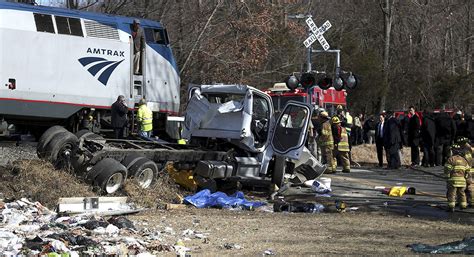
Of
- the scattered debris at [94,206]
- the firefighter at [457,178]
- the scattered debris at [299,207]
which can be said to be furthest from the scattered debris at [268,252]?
the firefighter at [457,178]

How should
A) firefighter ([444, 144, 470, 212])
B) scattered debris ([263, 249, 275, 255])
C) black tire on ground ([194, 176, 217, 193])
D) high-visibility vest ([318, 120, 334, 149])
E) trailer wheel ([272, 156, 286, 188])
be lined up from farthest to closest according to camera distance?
high-visibility vest ([318, 120, 334, 149])
trailer wheel ([272, 156, 286, 188])
black tire on ground ([194, 176, 217, 193])
firefighter ([444, 144, 470, 212])
scattered debris ([263, 249, 275, 255])

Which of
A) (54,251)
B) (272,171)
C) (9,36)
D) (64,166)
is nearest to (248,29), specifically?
(9,36)

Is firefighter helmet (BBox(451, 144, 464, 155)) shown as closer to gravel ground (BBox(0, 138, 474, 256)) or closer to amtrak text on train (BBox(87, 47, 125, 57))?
gravel ground (BBox(0, 138, 474, 256))

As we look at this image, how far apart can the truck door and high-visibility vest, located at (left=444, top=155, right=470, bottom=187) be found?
3153 millimetres

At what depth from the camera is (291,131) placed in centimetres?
1565

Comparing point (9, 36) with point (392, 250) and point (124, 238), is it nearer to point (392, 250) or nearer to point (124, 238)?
point (124, 238)

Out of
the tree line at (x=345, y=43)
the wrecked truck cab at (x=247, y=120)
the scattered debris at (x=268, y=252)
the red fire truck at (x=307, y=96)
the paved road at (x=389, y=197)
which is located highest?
the tree line at (x=345, y=43)

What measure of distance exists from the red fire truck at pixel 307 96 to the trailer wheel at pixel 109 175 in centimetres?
990

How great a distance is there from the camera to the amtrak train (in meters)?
19.6

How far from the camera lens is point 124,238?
31.9ft

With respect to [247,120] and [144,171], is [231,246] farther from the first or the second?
[247,120]

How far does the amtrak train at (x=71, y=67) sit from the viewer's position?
19.6m

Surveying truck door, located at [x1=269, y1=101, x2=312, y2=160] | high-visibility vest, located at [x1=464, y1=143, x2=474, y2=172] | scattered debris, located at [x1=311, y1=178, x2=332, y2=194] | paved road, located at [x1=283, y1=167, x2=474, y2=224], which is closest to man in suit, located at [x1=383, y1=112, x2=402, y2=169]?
paved road, located at [x1=283, y1=167, x2=474, y2=224]

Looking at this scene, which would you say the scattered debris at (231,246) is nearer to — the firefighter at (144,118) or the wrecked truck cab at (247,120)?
the wrecked truck cab at (247,120)
